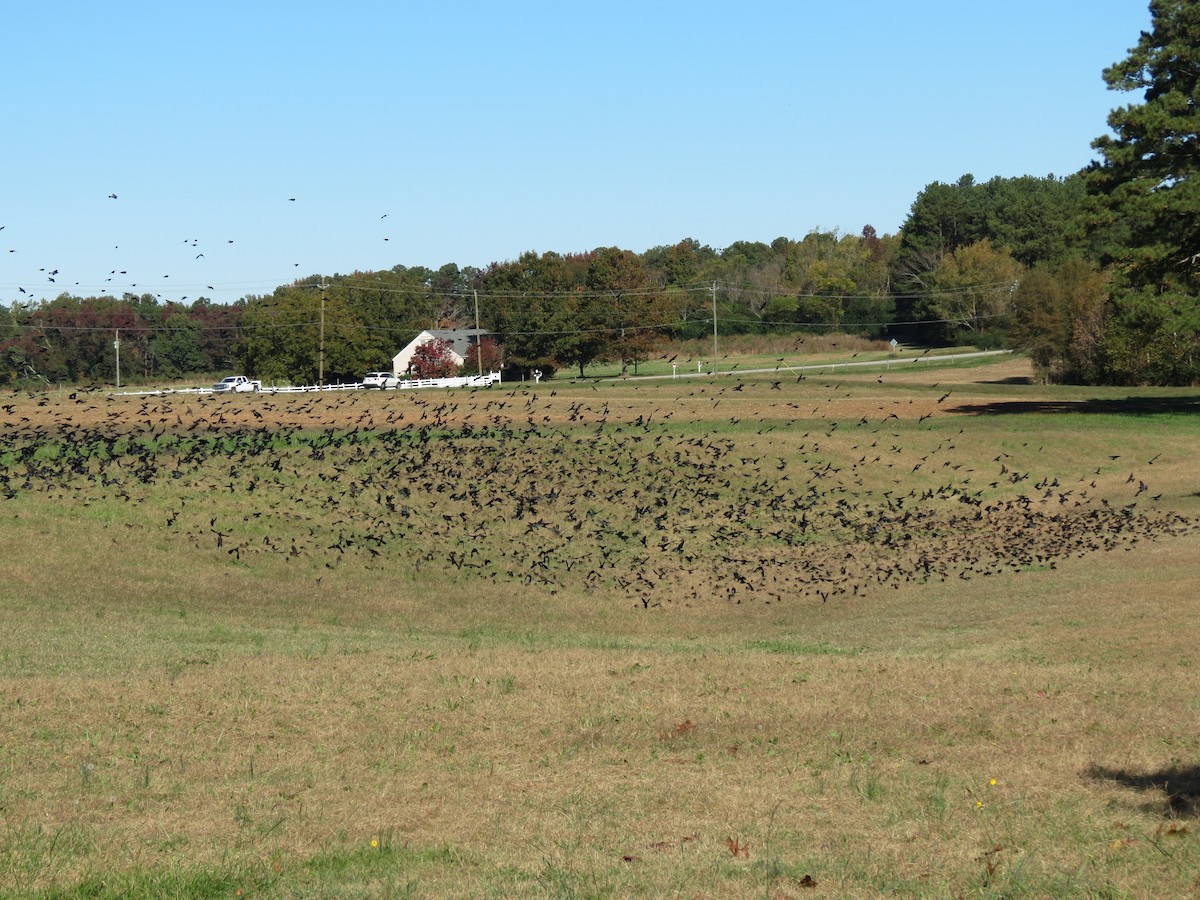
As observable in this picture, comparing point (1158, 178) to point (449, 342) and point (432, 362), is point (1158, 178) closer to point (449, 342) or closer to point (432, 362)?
point (432, 362)

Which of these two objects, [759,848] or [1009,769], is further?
[1009,769]

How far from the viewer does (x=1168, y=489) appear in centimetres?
4259

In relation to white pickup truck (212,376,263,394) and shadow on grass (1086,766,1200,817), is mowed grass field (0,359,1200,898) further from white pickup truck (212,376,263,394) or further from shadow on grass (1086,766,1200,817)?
white pickup truck (212,376,263,394)

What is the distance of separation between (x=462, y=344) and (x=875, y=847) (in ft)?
440

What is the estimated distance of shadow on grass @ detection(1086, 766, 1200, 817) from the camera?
10047 millimetres

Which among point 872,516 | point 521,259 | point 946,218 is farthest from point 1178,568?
point 946,218

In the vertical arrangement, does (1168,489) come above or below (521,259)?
below

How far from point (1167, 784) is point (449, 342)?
128214 millimetres

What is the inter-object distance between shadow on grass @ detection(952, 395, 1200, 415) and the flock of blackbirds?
52.5ft

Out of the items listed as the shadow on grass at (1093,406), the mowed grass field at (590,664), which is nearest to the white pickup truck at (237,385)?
the mowed grass field at (590,664)

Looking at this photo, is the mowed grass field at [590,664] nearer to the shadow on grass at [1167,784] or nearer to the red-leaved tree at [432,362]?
the shadow on grass at [1167,784]

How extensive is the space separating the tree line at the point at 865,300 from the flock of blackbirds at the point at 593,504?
1480cm

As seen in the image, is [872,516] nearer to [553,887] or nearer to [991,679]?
[991,679]

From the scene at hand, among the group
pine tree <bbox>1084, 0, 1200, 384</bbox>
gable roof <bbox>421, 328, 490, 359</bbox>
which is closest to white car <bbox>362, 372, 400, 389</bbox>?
gable roof <bbox>421, 328, 490, 359</bbox>
